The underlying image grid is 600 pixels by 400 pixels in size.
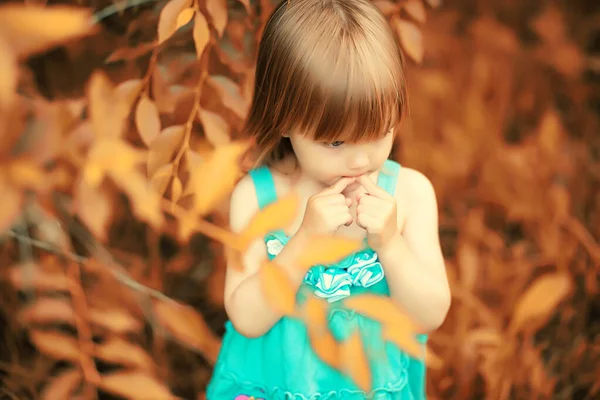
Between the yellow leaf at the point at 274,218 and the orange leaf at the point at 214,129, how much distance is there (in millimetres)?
366

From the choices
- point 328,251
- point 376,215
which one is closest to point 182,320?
point 376,215

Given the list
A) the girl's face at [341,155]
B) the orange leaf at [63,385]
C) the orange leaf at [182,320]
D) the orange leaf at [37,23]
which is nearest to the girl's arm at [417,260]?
the girl's face at [341,155]

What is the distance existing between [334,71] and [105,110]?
30cm

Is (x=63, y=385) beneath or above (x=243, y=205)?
beneath

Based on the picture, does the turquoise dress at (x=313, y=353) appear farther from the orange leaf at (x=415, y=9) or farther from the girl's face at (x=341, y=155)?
the orange leaf at (x=415, y=9)

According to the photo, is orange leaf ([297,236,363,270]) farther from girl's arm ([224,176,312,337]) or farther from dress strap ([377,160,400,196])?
dress strap ([377,160,400,196])

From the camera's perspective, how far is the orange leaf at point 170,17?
3.14 ft

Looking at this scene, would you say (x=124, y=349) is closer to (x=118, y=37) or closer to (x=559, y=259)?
(x=118, y=37)

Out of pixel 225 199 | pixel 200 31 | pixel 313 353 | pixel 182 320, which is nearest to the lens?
pixel 200 31

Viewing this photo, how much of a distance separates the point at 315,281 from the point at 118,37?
0.81 meters

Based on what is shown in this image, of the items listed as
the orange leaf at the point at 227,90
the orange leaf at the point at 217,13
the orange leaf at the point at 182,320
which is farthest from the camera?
the orange leaf at the point at 182,320

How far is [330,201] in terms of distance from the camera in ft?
3.11

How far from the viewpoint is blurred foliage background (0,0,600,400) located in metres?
1.13

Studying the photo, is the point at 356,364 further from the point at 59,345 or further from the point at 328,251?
the point at 59,345
